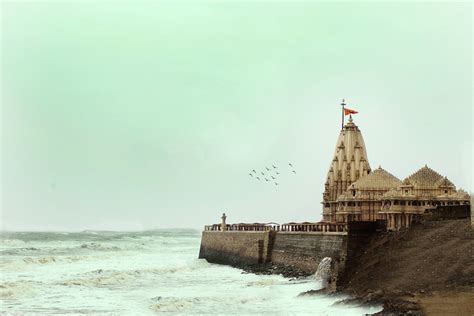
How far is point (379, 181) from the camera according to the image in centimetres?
5681

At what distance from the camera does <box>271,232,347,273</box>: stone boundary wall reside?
137 ft

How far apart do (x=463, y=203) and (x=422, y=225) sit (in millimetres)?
8549

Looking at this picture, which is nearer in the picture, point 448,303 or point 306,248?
point 448,303

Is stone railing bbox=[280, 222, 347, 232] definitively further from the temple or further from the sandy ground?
the sandy ground

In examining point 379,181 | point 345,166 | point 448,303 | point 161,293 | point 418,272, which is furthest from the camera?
point 345,166

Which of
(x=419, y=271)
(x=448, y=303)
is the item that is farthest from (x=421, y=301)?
(x=419, y=271)

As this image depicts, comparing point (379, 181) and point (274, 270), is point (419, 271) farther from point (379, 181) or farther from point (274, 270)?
point (379, 181)

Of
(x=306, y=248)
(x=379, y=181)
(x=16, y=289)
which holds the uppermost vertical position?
(x=379, y=181)

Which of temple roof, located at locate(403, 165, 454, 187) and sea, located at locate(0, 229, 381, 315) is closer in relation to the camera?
sea, located at locate(0, 229, 381, 315)

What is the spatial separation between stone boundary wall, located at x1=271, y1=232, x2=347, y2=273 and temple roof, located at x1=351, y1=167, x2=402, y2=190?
27.8ft

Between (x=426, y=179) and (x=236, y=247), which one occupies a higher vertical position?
(x=426, y=179)

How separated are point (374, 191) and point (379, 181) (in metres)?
1.22

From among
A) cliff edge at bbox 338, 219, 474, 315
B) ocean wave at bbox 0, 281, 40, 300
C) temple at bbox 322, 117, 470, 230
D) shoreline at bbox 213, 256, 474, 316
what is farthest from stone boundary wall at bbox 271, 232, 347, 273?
ocean wave at bbox 0, 281, 40, 300

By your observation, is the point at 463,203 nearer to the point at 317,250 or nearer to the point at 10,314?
the point at 317,250
